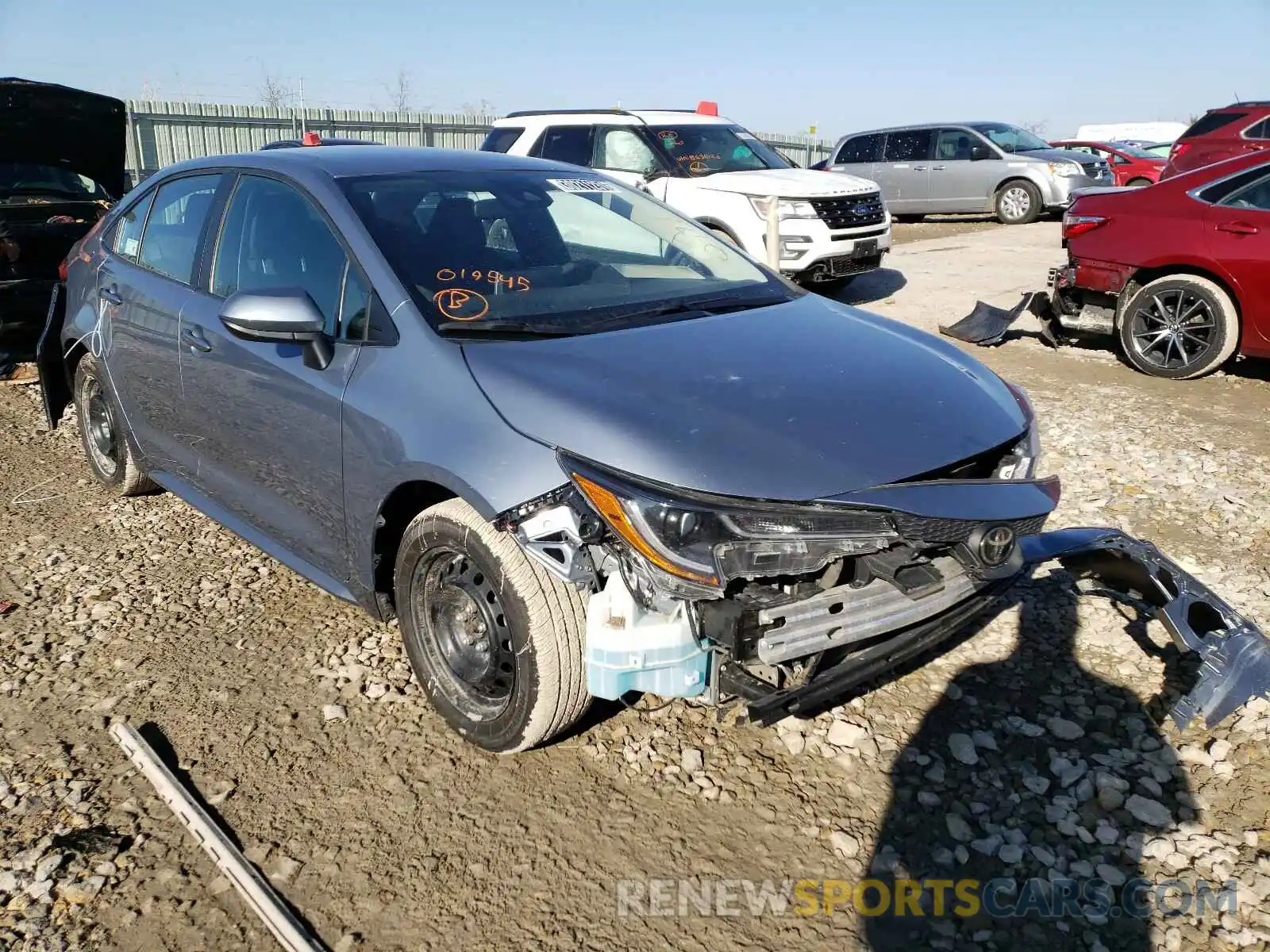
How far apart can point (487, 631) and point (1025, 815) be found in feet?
5.22

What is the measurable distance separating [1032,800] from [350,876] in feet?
6.15

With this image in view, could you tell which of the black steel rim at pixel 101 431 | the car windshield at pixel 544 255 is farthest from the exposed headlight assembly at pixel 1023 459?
the black steel rim at pixel 101 431

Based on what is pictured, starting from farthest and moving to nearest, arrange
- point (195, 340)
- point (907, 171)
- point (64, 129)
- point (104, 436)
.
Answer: point (907, 171)
point (64, 129)
point (104, 436)
point (195, 340)

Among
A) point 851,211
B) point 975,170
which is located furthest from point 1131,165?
point 851,211

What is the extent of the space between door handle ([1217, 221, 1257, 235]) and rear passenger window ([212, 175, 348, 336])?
621 centimetres

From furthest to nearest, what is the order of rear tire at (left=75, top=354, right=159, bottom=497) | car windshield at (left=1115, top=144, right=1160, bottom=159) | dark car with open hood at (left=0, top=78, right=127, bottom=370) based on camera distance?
car windshield at (left=1115, top=144, right=1160, bottom=159)
dark car with open hood at (left=0, top=78, right=127, bottom=370)
rear tire at (left=75, top=354, right=159, bottom=497)

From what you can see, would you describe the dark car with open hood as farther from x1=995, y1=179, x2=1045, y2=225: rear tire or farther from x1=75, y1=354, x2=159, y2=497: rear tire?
x1=995, y1=179, x2=1045, y2=225: rear tire

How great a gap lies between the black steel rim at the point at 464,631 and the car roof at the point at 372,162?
4.92 feet

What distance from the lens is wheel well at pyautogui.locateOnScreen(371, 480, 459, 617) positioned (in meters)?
2.90

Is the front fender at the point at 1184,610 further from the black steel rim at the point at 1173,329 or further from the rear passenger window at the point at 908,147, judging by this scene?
the rear passenger window at the point at 908,147

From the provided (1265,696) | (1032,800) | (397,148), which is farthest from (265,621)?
(1265,696)

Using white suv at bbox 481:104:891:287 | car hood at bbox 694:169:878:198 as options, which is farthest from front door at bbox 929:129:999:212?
car hood at bbox 694:169:878:198

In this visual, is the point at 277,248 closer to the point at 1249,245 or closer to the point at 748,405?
the point at 748,405

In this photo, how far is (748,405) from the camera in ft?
8.79
